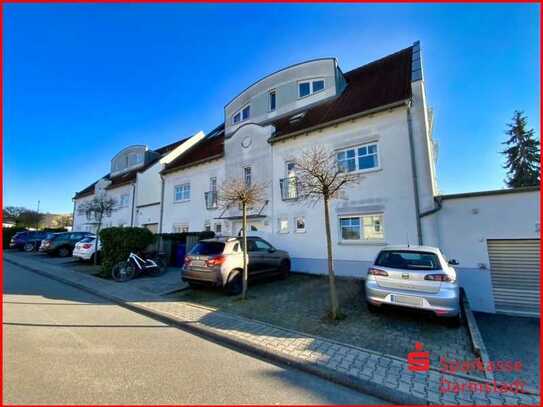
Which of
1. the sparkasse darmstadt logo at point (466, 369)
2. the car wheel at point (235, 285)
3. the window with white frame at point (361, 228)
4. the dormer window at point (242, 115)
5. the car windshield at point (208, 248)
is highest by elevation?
the dormer window at point (242, 115)

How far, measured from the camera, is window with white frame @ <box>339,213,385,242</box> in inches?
388

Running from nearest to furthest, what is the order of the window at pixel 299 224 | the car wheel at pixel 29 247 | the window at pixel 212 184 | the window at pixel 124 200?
the window at pixel 299 224 → the window at pixel 212 184 → the window at pixel 124 200 → the car wheel at pixel 29 247

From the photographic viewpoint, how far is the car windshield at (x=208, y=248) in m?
7.97

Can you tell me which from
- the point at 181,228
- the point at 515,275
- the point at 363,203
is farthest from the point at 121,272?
the point at 515,275

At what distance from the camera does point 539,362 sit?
423 centimetres

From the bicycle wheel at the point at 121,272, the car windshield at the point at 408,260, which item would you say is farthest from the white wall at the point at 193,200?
the car windshield at the point at 408,260

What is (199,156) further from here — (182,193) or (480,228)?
(480,228)

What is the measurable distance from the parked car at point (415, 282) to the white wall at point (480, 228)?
316 centimetres

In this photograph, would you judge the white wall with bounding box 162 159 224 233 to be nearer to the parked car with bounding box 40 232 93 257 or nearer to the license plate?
the parked car with bounding box 40 232 93 257

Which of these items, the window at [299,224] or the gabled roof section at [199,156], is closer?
the window at [299,224]

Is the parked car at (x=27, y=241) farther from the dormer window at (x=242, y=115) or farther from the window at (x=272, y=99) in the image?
the window at (x=272, y=99)

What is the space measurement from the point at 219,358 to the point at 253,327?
138 cm

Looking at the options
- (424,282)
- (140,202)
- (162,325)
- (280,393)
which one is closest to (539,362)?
(424,282)

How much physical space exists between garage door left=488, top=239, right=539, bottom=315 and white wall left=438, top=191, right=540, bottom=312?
164 millimetres
